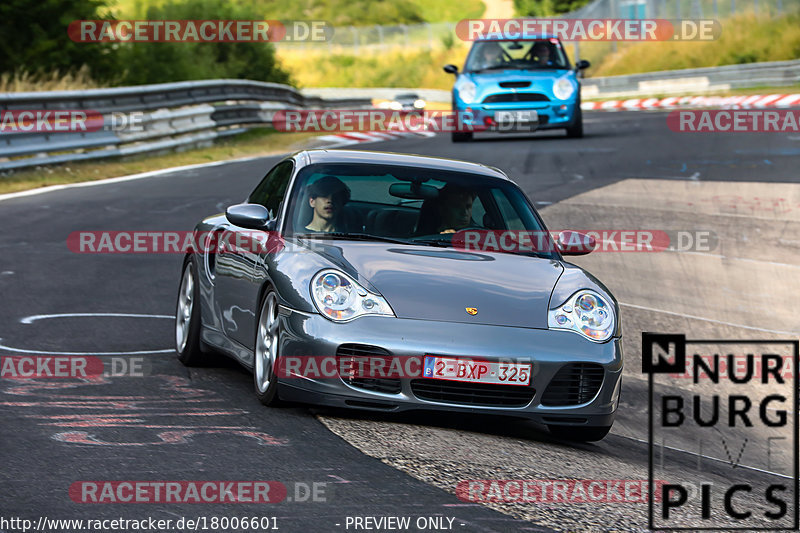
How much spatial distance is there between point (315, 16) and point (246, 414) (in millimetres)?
103017

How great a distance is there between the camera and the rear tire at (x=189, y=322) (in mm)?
7707

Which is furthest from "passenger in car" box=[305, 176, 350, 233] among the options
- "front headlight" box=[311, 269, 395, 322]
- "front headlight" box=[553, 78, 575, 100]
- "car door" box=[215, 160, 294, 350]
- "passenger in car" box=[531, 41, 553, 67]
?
"passenger in car" box=[531, 41, 553, 67]

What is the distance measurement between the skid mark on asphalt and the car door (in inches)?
16.1

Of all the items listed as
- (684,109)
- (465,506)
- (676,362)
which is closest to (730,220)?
(676,362)

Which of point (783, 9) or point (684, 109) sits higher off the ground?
point (783, 9)

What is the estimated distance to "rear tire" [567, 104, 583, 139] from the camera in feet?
74.0

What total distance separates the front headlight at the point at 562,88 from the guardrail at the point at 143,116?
6241mm

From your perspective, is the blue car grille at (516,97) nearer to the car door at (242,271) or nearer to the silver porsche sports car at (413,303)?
the car door at (242,271)

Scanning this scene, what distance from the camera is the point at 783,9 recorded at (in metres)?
47.7

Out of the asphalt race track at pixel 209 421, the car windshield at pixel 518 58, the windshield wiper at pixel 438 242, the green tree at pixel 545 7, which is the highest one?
the green tree at pixel 545 7

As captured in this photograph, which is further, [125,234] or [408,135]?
[408,135]

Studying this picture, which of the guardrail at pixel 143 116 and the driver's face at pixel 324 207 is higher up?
the guardrail at pixel 143 116

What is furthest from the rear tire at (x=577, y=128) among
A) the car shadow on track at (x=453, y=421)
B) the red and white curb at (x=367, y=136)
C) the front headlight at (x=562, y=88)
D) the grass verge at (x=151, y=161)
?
the car shadow on track at (x=453, y=421)

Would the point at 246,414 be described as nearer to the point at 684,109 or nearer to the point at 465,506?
the point at 465,506
